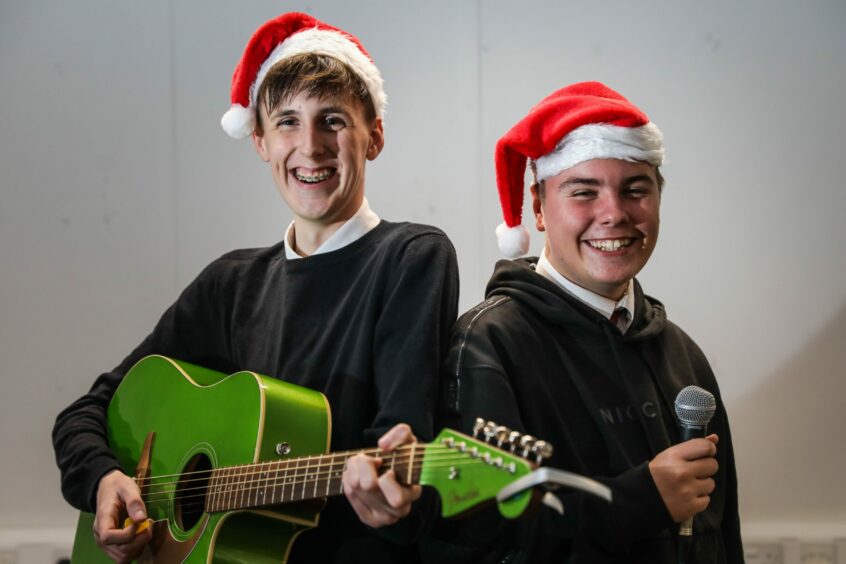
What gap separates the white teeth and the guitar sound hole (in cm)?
94

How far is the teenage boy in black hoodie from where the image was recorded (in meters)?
1.86

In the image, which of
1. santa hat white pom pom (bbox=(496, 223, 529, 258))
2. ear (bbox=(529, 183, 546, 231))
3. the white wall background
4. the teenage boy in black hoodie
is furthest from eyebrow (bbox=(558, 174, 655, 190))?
the white wall background

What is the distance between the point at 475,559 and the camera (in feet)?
6.56

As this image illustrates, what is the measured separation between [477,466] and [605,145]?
91 centimetres

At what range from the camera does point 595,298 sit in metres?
2.15

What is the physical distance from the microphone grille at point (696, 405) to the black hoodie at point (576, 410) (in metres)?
0.14

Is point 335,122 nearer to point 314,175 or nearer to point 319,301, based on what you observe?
point 314,175

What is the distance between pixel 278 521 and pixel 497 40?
7.08 ft

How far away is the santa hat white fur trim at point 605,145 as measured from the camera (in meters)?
2.09

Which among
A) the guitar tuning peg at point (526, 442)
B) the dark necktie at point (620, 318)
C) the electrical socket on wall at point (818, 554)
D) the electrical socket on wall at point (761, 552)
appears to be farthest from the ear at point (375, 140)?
the electrical socket on wall at point (818, 554)

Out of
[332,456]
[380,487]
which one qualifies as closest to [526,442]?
[380,487]

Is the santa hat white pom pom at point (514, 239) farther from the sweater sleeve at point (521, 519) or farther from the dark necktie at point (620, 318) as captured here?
the sweater sleeve at point (521, 519)

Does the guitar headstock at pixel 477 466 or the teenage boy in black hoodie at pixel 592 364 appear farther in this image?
the teenage boy in black hoodie at pixel 592 364

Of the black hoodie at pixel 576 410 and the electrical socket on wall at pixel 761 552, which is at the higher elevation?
the black hoodie at pixel 576 410
